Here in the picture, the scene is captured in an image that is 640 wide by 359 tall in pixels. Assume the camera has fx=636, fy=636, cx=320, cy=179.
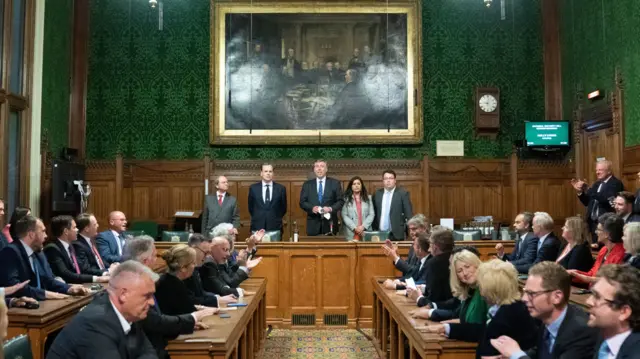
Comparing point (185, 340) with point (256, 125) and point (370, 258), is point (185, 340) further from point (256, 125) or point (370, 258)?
point (256, 125)

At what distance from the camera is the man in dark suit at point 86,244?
21.4 feet

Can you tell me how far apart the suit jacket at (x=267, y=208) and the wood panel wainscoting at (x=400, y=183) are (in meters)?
2.17

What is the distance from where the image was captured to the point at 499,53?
11.5m

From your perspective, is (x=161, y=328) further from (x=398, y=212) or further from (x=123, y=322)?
(x=398, y=212)

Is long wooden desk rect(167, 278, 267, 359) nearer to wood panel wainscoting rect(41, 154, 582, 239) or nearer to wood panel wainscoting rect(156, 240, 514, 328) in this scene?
wood panel wainscoting rect(156, 240, 514, 328)

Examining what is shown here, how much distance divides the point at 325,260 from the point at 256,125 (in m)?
4.06

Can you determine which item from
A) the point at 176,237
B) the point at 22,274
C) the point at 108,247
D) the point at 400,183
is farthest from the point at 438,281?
the point at 400,183

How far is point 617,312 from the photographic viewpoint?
251 centimetres

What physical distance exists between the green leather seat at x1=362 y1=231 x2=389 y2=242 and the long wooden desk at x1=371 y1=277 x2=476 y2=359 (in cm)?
116

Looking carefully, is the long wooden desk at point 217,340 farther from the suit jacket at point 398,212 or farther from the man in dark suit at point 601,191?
the man in dark suit at point 601,191

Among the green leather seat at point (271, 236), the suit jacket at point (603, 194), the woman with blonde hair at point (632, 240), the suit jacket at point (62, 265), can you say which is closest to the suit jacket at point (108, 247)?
the suit jacket at point (62, 265)

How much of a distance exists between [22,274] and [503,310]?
12.0ft

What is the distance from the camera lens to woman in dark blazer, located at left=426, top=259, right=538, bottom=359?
130 inches

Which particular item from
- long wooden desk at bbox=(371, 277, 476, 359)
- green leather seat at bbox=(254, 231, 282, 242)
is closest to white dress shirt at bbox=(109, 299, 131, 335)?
long wooden desk at bbox=(371, 277, 476, 359)
